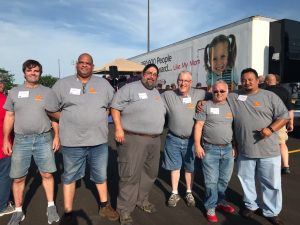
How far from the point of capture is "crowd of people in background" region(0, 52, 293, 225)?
142 inches

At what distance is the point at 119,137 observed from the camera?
12.3 ft

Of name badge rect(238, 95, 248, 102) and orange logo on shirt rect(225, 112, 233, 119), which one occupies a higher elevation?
name badge rect(238, 95, 248, 102)

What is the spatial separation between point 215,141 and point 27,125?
2.19 metres

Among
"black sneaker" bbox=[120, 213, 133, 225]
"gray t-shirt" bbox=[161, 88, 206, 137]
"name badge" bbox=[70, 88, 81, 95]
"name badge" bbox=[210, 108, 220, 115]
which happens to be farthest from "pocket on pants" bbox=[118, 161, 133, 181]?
"name badge" bbox=[210, 108, 220, 115]

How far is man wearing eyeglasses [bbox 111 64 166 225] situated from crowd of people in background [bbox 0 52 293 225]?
1 cm

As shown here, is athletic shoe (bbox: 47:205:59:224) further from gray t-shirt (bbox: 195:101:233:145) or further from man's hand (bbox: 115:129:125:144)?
gray t-shirt (bbox: 195:101:233:145)

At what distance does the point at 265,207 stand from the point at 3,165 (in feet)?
10.5

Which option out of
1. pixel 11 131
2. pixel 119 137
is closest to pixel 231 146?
pixel 119 137

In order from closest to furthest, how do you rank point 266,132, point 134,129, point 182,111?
point 266,132 → point 134,129 → point 182,111

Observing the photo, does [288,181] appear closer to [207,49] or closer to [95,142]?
[95,142]

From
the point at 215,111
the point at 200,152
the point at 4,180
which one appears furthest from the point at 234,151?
the point at 4,180

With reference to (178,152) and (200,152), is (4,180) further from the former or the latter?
(200,152)

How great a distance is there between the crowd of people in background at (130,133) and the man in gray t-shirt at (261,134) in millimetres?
11

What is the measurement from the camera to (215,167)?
3.78 metres
